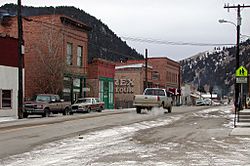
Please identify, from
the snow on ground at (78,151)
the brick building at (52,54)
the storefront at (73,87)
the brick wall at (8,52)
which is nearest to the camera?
the snow on ground at (78,151)

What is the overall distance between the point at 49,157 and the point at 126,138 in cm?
504

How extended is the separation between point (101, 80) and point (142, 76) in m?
18.0

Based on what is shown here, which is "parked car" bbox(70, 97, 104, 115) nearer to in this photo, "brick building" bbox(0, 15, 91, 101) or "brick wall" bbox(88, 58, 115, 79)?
"brick building" bbox(0, 15, 91, 101)

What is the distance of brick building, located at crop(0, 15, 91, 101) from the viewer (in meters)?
43.4

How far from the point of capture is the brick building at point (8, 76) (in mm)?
34969

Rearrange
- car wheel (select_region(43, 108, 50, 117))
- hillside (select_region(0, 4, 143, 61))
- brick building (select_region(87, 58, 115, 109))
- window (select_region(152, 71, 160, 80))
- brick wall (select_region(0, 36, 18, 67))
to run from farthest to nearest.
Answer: window (select_region(152, 71, 160, 80)) → hillside (select_region(0, 4, 143, 61)) → brick building (select_region(87, 58, 115, 109)) → brick wall (select_region(0, 36, 18, 67)) → car wheel (select_region(43, 108, 50, 117))

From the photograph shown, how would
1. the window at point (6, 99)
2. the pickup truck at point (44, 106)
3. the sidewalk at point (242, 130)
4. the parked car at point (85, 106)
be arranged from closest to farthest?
the sidewalk at point (242, 130), the pickup truck at point (44, 106), the window at point (6, 99), the parked car at point (85, 106)

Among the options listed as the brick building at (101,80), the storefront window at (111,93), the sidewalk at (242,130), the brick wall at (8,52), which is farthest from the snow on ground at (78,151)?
the storefront window at (111,93)

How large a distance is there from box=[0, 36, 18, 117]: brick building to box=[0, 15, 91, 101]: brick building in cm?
646

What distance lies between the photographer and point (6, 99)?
1394 inches

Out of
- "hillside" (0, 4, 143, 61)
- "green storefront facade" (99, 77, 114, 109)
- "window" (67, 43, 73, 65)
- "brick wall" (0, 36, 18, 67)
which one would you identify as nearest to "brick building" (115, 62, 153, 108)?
"hillside" (0, 4, 143, 61)

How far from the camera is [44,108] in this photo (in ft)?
108

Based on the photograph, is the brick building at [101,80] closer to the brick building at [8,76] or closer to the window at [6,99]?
the brick building at [8,76]

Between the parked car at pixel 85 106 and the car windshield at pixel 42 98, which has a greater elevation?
the car windshield at pixel 42 98
